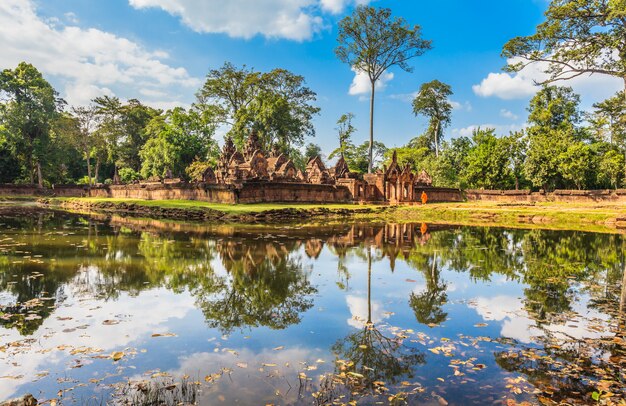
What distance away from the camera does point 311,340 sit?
19.3ft

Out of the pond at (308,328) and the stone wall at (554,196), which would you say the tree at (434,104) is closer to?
the stone wall at (554,196)

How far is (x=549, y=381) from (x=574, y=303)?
13.2 feet

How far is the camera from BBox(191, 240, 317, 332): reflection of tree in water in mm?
6832

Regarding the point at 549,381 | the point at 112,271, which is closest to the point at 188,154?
the point at 112,271

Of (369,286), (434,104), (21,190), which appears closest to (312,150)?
(434,104)

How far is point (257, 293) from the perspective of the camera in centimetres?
837

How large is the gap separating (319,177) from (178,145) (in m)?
25.4

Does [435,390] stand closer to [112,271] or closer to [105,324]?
[105,324]

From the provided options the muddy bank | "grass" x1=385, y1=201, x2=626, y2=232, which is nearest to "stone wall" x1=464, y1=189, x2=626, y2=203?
"grass" x1=385, y1=201, x2=626, y2=232

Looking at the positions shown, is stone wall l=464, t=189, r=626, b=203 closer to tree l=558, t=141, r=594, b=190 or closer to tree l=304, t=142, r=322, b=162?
tree l=558, t=141, r=594, b=190

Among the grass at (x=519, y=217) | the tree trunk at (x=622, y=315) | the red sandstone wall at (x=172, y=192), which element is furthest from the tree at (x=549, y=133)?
the tree trunk at (x=622, y=315)

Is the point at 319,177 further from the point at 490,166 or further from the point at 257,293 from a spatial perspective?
the point at 257,293

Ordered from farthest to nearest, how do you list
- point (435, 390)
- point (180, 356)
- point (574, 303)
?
point (574, 303) → point (180, 356) → point (435, 390)

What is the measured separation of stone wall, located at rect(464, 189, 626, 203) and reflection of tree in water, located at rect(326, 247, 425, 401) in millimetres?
47561
